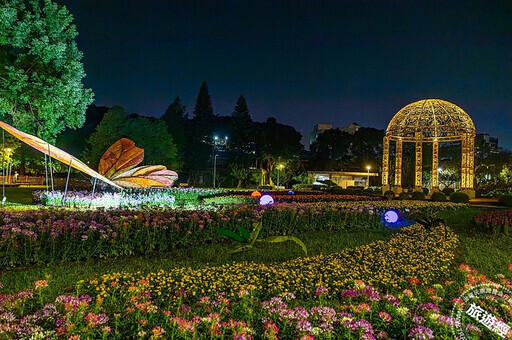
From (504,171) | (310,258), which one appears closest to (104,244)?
(310,258)

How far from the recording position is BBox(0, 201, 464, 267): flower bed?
18.3 feet

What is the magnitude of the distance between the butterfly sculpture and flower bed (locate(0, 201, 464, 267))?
28.5 feet

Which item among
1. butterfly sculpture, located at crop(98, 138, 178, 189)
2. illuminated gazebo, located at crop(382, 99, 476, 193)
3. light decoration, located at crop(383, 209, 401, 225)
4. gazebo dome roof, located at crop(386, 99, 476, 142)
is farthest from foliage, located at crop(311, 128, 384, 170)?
light decoration, located at crop(383, 209, 401, 225)

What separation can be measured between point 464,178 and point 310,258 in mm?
19751

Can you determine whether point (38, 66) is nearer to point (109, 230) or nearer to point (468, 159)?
point (109, 230)

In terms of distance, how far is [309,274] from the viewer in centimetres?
479

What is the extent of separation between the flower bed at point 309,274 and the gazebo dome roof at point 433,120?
1725 centimetres


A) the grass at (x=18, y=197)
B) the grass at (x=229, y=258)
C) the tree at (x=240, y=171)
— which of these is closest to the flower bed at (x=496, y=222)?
the grass at (x=229, y=258)

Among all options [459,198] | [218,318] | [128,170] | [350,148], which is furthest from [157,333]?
[350,148]

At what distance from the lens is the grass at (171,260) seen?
185 inches

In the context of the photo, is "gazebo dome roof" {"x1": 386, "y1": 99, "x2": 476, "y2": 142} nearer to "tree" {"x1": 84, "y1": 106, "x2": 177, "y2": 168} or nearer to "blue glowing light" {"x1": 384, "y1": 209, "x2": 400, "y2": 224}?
"blue glowing light" {"x1": 384, "y1": 209, "x2": 400, "y2": 224}

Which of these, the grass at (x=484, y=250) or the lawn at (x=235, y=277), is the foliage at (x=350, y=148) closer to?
the grass at (x=484, y=250)

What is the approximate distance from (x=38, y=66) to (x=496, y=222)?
601 inches

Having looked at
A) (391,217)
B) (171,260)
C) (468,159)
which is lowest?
(171,260)
